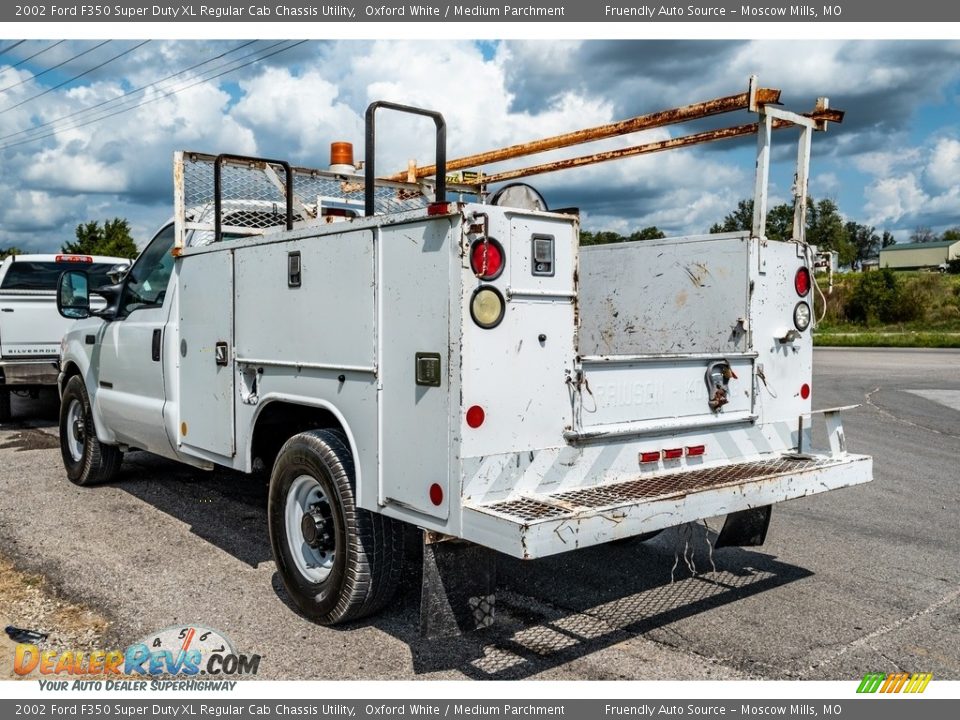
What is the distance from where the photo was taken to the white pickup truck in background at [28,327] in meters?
11.0

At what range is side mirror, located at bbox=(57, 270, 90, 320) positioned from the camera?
669 cm

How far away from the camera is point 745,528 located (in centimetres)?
478

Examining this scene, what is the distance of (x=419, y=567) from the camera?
5262mm

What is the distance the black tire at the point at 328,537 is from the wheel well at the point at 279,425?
18 cm

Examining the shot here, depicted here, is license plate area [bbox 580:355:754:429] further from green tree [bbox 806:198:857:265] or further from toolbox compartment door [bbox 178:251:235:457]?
green tree [bbox 806:198:857:265]

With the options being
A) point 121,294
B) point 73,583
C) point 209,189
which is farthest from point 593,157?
point 73,583

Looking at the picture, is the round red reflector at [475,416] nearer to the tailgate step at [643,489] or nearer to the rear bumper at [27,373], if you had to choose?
the tailgate step at [643,489]

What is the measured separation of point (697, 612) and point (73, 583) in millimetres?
3538

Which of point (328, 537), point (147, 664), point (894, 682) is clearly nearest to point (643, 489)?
point (894, 682)

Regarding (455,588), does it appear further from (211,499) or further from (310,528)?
(211,499)

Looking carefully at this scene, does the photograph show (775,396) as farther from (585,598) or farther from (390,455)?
(390,455)

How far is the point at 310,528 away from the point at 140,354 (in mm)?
2501

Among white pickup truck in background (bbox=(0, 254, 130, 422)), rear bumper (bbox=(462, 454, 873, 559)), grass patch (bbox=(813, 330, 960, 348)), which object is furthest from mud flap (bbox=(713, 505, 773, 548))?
grass patch (bbox=(813, 330, 960, 348))

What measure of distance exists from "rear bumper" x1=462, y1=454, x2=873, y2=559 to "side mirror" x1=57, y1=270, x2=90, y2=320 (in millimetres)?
4593
